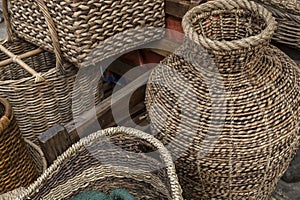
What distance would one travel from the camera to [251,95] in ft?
3.43

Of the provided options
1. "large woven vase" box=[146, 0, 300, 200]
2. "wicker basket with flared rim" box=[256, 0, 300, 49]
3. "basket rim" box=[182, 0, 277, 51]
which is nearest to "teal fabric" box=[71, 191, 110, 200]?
"large woven vase" box=[146, 0, 300, 200]

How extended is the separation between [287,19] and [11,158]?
102 centimetres

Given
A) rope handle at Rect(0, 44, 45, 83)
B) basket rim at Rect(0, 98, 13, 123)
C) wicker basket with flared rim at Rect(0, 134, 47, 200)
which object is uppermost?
rope handle at Rect(0, 44, 45, 83)

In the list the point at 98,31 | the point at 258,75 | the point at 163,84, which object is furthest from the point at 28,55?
the point at 258,75

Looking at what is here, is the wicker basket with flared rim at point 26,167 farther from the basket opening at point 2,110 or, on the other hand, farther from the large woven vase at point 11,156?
the basket opening at point 2,110

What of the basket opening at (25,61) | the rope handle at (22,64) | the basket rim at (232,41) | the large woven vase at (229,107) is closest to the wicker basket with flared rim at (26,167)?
the rope handle at (22,64)

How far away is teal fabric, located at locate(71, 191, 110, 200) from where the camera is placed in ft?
4.20

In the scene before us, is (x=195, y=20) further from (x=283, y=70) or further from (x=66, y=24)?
(x=66, y=24)

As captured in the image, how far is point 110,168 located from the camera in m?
1.34

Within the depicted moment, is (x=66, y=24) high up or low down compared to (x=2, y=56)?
up

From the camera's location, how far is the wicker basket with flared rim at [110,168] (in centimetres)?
117

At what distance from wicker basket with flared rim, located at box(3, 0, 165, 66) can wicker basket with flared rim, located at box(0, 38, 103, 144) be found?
0.12 metres

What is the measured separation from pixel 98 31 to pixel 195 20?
0.38m

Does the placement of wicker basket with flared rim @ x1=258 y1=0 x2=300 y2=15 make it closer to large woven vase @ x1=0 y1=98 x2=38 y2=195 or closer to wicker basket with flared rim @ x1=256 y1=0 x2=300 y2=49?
wicker basket with flared rim @ x1=256 y1=0 x2=300 y2=49
